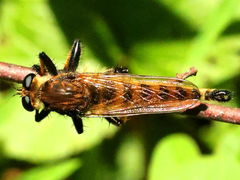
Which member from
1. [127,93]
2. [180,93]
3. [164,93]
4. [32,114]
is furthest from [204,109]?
[32,114]

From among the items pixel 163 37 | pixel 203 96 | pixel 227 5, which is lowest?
pixel 203 96

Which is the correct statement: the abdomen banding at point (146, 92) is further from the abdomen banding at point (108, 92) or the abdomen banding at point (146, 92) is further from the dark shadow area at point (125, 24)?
the dark shadow area at point (125, 24)

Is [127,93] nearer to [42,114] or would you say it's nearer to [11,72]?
[42,114]

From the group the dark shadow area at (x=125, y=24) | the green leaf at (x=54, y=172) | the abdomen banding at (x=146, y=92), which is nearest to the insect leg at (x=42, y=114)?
the green leaf at (x=54, y=172)

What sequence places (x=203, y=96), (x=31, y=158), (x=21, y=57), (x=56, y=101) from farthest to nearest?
1. (x=21, y=57)
2. (x=31, y=158)
3. (x=56, y=101)
4. (x=203, y=96)

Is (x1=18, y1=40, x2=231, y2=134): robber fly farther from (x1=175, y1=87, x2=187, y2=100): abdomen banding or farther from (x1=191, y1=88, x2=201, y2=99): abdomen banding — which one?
(x1=191, y1=88, x2=201, y2=99): abdomen banding

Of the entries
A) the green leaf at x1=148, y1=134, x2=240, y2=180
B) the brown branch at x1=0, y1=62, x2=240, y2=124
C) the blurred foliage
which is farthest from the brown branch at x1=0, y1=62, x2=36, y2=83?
the blurred foliage

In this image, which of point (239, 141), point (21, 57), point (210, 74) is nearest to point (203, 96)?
point (239, 141)

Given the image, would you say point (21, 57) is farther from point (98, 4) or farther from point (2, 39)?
point (98, 4)
